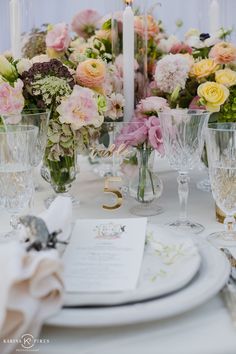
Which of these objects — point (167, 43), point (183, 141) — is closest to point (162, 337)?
point (183, 141)

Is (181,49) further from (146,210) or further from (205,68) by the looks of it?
(146,210)

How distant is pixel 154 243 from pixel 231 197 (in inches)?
8.8

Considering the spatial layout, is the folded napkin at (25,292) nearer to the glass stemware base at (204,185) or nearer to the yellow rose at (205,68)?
the yellow rose at (205,68)

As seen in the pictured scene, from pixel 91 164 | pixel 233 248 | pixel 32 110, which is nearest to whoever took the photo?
pixel 233 248

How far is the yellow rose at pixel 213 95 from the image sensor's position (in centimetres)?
112

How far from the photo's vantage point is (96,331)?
636 mm

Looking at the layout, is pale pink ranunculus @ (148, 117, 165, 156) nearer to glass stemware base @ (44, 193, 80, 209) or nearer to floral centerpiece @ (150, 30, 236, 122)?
floral centerpiece @ (150, 30, 236, 122)

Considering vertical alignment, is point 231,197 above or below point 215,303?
above

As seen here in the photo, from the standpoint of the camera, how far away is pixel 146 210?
1212mm

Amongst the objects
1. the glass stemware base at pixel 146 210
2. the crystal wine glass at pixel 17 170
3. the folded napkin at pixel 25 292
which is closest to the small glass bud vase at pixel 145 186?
the glass stemware base at pixel 146 210

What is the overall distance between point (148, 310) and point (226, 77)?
69cm

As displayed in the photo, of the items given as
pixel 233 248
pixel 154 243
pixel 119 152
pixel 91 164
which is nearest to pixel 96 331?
pixel 154 243

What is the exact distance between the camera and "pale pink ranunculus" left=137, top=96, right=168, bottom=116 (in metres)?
1.17

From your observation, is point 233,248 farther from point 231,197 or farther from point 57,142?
point 57,142
